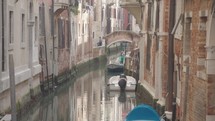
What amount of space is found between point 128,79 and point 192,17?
15.2 m

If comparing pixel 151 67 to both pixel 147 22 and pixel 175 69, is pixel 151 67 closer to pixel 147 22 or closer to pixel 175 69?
pixel 147 22

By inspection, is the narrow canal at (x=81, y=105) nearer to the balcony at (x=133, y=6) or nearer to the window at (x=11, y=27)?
the window at (x=11, y=27)

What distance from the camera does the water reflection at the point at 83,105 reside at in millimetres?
16469

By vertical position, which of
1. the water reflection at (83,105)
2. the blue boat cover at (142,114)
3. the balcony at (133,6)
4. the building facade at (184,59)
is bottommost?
the water reflection at (83,105)

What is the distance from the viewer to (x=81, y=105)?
19.5m

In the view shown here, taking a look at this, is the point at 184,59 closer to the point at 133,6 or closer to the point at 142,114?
the point at 142,114

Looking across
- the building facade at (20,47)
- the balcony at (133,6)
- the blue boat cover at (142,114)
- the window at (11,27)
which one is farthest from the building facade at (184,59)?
the balcony at (133,6)

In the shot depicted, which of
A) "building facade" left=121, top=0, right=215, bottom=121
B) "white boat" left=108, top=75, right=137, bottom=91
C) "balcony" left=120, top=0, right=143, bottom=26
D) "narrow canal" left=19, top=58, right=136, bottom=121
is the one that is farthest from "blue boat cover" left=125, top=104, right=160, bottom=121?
"white boat" left=108, top=75, right=137, bottom=91

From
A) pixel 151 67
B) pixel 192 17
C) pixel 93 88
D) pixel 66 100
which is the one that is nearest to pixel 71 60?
pixel 93 88

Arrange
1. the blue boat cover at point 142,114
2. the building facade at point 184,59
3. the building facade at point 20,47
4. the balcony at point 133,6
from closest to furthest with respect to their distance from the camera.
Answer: the building facade at point 184,59 < the blue boat cover at point 142,114 < the building facade at point 20,47 < the balcony at point 133,6

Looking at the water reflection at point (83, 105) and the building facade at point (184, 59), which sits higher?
the building facade at point (184, 59)

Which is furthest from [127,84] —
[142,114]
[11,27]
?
[142,114]

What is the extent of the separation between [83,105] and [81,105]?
73 mm

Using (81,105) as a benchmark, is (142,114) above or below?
above
